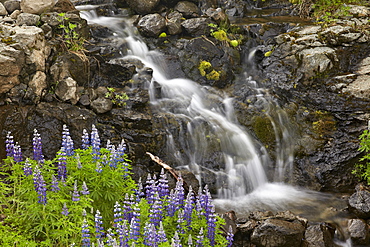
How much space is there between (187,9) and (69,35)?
564cm

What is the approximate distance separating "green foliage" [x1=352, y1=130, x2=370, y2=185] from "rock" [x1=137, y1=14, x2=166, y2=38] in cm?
748

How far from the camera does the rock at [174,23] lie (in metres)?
14.0

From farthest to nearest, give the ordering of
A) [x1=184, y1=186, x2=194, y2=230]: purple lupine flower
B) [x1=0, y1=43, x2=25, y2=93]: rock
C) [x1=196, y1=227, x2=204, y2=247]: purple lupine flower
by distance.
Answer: [x1=0, y1=43, x2=25, y2=93]: rock → [x1=184, y1=186, x2=194, y2=230]: purple lupine flower → [x1=196, y1=227, x2=204, y2=247]: purple lupine flower

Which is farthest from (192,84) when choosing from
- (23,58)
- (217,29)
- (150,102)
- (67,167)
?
(67,167)

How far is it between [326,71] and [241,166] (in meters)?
4.72

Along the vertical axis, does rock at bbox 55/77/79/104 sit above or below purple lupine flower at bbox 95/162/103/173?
above

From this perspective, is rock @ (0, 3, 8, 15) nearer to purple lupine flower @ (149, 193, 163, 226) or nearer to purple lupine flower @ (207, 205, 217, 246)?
purple lupine flower @ (149, 193, 163, 226)

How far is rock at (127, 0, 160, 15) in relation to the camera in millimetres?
14781

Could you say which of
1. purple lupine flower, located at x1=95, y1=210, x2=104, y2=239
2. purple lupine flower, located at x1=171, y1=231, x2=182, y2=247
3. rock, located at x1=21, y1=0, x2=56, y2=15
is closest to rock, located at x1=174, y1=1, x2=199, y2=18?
rock, located at x1=21, y1=0, x2=56, y2=15

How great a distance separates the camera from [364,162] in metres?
10.2

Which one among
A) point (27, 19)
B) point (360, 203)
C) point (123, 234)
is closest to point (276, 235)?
point (360, 203)

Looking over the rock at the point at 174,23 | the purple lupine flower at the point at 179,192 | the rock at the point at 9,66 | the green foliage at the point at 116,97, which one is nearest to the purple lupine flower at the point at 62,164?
the purple lupine flower at the point at 179,192

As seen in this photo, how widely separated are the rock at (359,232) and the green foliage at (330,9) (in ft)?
28.9

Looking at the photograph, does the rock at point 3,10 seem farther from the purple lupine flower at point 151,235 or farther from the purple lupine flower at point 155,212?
the purple lupine flower at point 151,235
